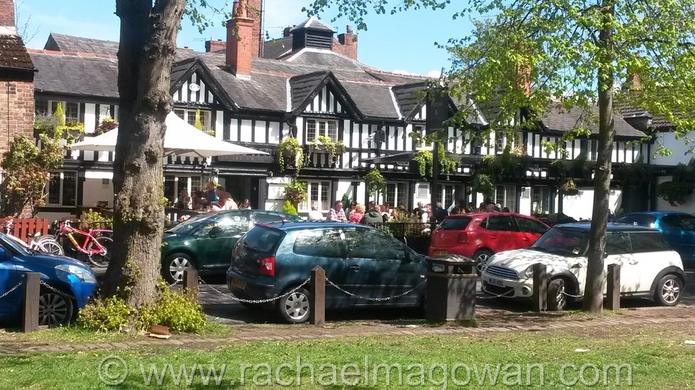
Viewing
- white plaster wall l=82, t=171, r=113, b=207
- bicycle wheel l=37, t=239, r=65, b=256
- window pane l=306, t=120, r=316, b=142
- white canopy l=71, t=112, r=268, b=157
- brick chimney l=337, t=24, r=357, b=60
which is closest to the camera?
bicycle wheel l=37, t=239, r=65, b=256

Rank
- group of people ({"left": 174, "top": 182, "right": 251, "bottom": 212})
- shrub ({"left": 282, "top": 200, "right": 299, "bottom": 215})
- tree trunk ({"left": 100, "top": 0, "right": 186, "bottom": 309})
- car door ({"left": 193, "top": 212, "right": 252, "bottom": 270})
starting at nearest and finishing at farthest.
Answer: tree trunk ({"left": 100, "top": 0, "right": 186, "bottom": 309}) → car door ({"left": 193, "top": 212, "right": 252, "bottom": 270}) → group of people ({"left": 174, "top": 182, "right": 251, "bottom": 212}) → shrub ({"left": 282, "top": 200, "right": 299, "bottom": 215})

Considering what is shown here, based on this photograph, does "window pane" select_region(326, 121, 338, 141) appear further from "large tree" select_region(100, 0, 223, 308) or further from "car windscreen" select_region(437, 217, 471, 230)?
"large tree" select_region(100, 0, 223, 308)

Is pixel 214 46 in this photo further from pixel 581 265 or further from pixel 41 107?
pixel 581 265

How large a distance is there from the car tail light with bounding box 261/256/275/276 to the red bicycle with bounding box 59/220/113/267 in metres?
8.70

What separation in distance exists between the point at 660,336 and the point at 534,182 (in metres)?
29.5

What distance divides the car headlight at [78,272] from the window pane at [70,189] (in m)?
20.4

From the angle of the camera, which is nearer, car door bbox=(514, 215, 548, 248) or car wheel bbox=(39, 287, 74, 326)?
car wheel bbox=(39, 287, 74, 326)

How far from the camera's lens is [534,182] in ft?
139

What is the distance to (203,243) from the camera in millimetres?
19594

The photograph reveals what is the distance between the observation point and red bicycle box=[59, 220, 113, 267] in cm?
2217

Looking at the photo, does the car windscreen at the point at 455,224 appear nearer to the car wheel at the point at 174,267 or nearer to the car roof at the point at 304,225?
the car wheel at the point at 174,267

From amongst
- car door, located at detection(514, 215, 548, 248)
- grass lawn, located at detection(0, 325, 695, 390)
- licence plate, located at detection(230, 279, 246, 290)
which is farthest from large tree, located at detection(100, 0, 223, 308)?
car door, located at detection(514, 215, 548, 248)

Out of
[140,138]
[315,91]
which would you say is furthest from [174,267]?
[315,91]

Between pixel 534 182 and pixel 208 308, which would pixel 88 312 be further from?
pixel 534 182
